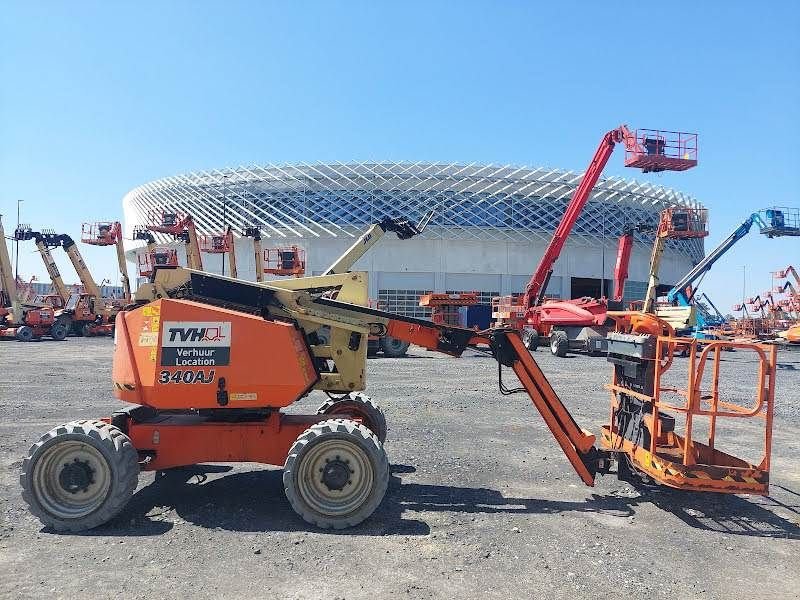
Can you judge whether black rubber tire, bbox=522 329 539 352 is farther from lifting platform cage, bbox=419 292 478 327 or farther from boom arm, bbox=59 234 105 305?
boom arm, bbox=59 234 105 305

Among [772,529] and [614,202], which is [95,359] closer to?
[772,529]

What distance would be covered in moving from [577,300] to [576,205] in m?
4.23

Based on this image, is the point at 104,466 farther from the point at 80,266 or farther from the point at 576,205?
the point at 80,266

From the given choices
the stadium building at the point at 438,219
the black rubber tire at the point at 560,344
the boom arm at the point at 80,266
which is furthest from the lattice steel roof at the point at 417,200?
the black rubber tire at the point at 560,344

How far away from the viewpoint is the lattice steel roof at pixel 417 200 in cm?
4916

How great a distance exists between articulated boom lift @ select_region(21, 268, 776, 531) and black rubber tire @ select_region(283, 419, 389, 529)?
11 millimetres

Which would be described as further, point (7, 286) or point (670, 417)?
point (7, 286)

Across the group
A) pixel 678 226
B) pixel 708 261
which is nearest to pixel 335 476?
pixel 678 226

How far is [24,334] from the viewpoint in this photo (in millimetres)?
30859

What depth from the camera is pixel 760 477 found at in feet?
19.2

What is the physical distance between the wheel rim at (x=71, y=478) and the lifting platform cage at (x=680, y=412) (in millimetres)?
5479

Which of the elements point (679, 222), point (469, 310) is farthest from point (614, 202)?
point (679, 222)

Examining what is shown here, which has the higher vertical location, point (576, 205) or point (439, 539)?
point (576, 205)

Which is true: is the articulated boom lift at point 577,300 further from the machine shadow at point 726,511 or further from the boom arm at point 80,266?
the boom arm at point 80,266
